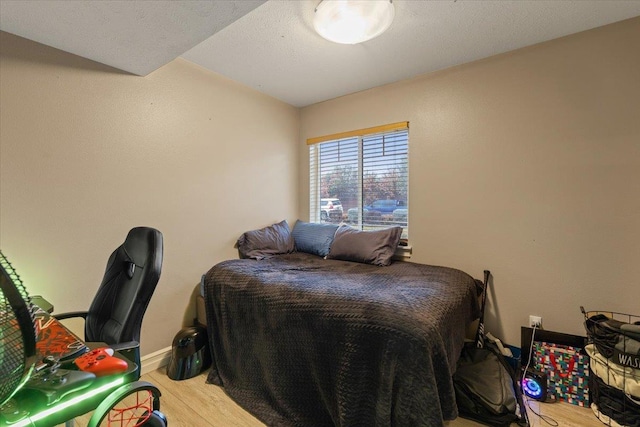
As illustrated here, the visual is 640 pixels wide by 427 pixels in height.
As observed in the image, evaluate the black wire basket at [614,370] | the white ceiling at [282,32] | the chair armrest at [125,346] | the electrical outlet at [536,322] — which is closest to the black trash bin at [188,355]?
the chair armrest at [125,346]

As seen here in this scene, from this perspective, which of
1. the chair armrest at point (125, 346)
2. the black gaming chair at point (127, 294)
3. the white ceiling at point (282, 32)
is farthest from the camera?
the white ceiling at point (282, 32)

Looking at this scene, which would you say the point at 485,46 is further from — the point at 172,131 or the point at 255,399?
the point at 255,399

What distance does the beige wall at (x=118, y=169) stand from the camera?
1678 millimetres

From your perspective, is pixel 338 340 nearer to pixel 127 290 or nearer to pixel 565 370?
pixel 127 290

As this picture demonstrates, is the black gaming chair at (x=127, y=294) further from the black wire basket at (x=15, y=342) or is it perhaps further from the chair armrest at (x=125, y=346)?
the black wire basket at (x=15, y=342)

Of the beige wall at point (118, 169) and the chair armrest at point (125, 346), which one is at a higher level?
the beige wall at point (118, 169)

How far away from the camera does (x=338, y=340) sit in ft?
4.95

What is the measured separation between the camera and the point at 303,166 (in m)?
3.54

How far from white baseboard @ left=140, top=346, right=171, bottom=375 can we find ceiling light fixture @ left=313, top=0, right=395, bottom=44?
2.64 meters

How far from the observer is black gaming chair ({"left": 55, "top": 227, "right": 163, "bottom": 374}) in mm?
1232

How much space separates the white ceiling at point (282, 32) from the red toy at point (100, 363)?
60.4 inches

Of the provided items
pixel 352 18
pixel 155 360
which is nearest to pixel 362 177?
pixel 352 18

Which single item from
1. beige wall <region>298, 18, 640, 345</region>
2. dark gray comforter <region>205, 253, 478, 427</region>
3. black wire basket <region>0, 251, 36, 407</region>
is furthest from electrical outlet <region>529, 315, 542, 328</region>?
black wire basket <region>0, 251, 36, 407</region>

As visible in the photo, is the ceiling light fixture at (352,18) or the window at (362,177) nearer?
the ceiling light fixture at (352,18)
